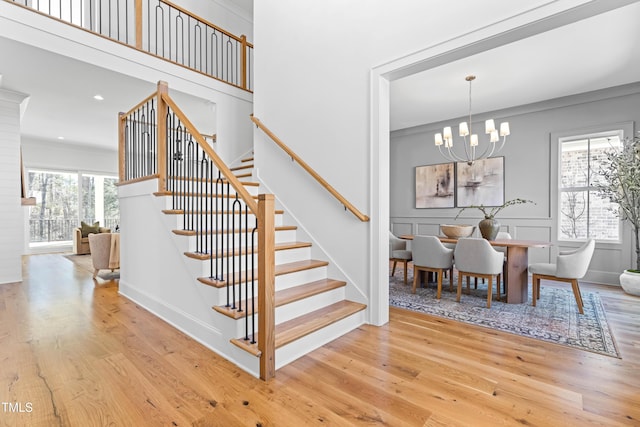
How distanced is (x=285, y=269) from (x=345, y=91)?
6.20 ft

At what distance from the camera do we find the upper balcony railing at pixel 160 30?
4515 mm

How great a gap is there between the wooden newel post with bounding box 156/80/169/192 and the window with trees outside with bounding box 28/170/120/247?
6.29 metres

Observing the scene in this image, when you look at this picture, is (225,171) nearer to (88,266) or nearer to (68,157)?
(88,266)

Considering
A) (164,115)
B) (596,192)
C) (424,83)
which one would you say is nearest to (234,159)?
(164,115)

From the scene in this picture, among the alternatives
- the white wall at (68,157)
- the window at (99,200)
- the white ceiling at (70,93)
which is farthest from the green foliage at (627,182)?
the white wall at (68,157)

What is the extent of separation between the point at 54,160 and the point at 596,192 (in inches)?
477

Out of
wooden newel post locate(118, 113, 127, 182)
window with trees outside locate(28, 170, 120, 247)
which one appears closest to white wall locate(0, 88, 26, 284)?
wooden newel post locate(118, 113, 127, 182)

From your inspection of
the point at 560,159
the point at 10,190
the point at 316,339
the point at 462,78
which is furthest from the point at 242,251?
the point at 560,159

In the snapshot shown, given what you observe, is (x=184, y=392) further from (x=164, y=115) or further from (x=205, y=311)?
(x=164, y=115)

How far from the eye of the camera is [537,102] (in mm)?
5125

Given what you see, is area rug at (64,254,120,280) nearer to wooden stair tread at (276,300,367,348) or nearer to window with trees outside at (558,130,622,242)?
wooden stair tread at (276,300,367,348)

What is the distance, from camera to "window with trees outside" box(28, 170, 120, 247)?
26.5ft

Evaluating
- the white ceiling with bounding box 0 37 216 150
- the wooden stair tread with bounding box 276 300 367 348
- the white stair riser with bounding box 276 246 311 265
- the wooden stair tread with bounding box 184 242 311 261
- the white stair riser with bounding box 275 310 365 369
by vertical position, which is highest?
the white ceiling with bounding box 0 37 216 150

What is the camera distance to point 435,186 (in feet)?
21.3
